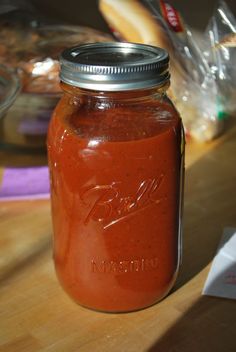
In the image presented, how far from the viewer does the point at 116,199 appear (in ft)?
1.77

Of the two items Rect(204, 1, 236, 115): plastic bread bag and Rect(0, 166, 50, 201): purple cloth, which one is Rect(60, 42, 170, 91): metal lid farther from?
Rect(204, 1, 236, 115): plastic bread bag

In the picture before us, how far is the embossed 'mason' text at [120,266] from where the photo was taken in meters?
0.56

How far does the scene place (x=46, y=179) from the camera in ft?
2.92

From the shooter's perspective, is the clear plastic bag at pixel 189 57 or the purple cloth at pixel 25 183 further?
the clear plastic bag at pixel 189 57

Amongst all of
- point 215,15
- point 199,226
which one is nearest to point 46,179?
point 199,226

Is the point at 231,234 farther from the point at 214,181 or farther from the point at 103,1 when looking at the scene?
the point at 103,1

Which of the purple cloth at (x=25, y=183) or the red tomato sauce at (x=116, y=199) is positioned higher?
the red tomato sauce at (x=116, y=199)

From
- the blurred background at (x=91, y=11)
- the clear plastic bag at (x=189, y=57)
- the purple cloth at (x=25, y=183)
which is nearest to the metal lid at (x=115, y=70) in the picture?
the purple cloth at (x=25, y=183)

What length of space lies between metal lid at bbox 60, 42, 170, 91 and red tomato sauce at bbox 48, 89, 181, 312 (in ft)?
0.13

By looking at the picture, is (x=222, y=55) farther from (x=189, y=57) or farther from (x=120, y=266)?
(x=120, y=266)

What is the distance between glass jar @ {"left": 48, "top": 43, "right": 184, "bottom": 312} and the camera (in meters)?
0.51

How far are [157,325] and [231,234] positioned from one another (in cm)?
21

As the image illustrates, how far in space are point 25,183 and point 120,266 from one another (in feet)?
1.18

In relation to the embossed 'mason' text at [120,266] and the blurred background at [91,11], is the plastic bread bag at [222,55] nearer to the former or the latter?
the blurred background at [91,11]
